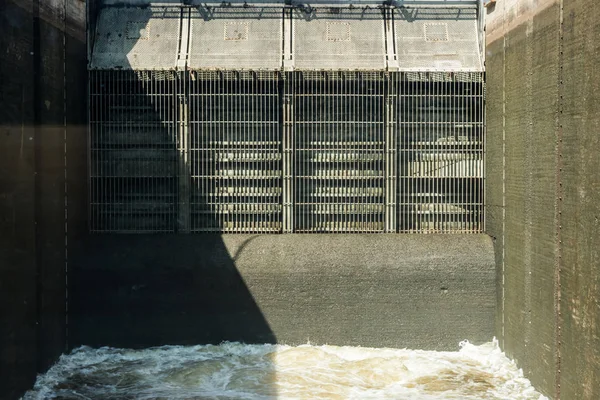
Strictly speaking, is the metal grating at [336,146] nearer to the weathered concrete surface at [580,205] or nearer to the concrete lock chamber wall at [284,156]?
the concrete lock chamber wall at [284,156]

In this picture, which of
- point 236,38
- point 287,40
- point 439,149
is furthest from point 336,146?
point 236,38

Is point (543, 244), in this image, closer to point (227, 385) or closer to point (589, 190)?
point (589, 190)

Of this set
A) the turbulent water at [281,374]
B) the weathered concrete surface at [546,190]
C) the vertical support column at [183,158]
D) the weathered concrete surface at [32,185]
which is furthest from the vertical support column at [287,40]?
the turbulent water at [281,374]

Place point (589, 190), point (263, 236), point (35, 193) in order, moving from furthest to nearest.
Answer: point (263, 236)
point (35, 193)
point (589, 190)

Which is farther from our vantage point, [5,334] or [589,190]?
[5,334]

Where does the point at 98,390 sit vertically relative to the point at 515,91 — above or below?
below

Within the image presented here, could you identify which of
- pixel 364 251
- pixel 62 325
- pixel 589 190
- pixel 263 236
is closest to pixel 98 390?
pixel 62 325
